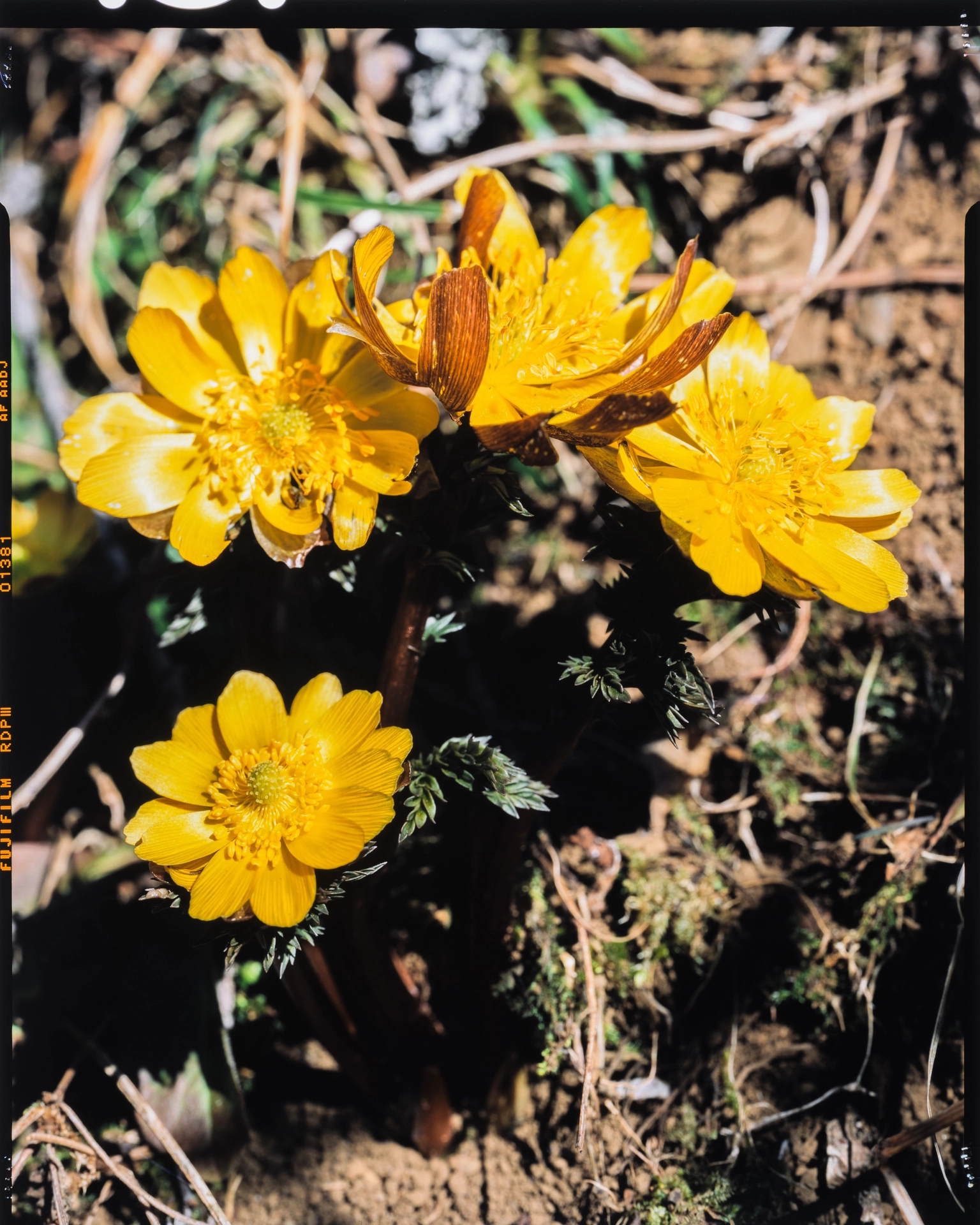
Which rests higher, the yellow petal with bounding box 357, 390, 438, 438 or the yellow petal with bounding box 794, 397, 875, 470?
the yellow petal with bounding box 357, 390, 438, 438

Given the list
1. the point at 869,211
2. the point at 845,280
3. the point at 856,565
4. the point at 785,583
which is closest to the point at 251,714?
the point at 785,583

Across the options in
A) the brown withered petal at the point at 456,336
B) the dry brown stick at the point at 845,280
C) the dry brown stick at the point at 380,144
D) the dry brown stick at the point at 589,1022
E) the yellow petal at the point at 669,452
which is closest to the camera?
the brown withered petal at the point at 456,336

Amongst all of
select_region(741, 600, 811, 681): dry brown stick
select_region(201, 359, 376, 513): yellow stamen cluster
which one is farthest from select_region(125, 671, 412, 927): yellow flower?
select_region(741, 600, 811, 681): dry brown stick

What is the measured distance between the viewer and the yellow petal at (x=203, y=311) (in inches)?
57.0

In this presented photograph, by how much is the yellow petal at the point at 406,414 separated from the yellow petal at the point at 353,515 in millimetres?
102

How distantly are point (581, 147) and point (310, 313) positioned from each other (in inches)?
45.4

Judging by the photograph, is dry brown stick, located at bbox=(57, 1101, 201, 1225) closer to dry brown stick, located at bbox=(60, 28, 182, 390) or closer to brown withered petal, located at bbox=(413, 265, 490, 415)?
brown withered petal, located at bbox=(413, 265, 490, 415)

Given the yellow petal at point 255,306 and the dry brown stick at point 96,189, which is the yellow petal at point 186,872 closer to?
the yellow petal at point 255,306

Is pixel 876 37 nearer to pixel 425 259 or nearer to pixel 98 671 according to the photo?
pixel 425 259

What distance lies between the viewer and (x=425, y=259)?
2174mm

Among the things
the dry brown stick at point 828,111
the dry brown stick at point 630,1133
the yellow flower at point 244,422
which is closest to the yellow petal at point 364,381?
the yellow flower at point 244,422

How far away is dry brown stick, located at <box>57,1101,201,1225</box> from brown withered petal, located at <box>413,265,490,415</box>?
1.41 metres

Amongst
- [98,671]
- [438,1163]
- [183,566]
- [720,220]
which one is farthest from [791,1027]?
[720,220]

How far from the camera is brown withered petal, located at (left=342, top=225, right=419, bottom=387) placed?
3.56ft
